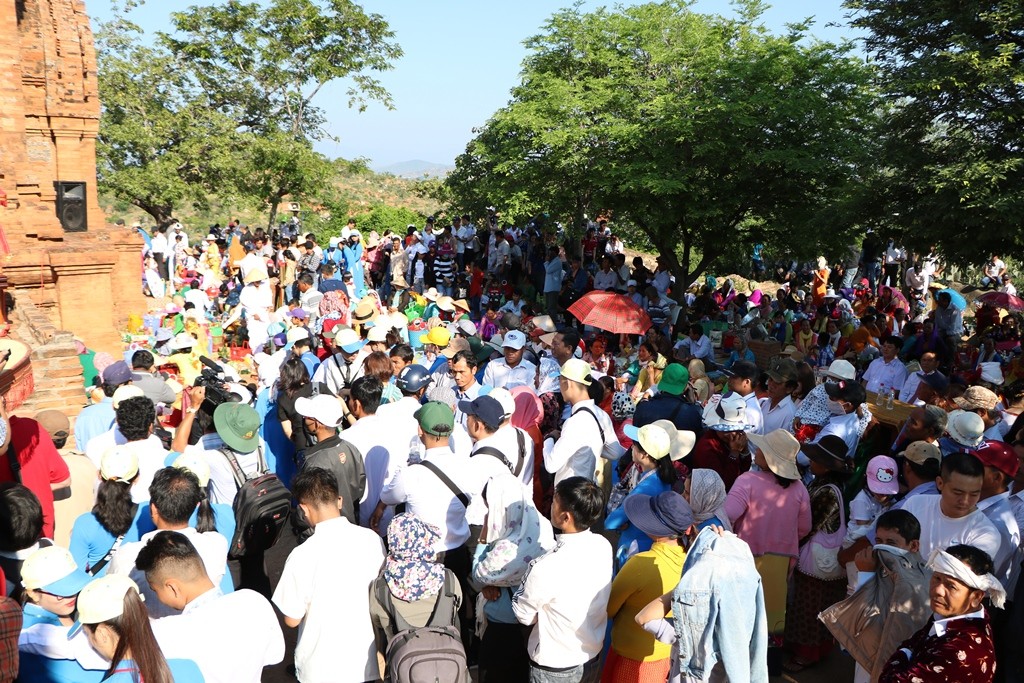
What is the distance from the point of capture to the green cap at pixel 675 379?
6.97 m

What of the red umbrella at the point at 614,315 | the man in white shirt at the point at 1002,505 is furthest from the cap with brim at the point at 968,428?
the red umbrella at the point at 614,315

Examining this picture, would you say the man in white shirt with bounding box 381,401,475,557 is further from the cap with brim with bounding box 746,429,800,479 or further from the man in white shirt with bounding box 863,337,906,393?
the man in white shirt with bounding box 863,337,906,393

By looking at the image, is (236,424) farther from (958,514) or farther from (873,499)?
(958,514)

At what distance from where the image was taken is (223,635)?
3.47 m

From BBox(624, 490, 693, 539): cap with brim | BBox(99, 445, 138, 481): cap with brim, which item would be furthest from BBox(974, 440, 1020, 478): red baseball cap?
BBox(99, 445, 138, 481): cap with brim

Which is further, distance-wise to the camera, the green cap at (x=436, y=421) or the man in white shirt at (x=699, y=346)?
the man in white shirt at (x=699, y=346)

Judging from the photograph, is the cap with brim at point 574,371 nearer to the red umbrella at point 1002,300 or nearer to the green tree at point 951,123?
the green tree at point 951,123

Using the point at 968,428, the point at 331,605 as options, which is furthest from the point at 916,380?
the point at 331,605

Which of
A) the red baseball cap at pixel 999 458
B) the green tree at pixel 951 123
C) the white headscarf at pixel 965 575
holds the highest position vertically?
the green tree at pixel 951 123

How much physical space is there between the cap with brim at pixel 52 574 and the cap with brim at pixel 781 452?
150 inches

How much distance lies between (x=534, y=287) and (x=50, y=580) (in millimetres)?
15992

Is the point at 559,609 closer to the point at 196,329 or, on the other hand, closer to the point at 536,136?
the point at 196,329

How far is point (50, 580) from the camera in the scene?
11.8 feet

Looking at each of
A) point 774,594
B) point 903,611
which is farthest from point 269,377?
point 903,611
